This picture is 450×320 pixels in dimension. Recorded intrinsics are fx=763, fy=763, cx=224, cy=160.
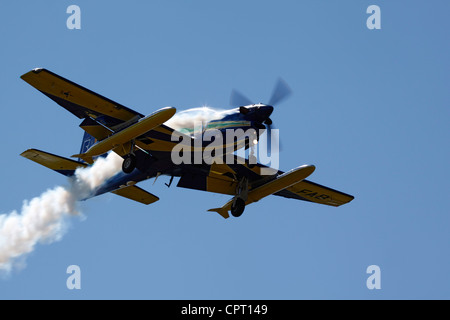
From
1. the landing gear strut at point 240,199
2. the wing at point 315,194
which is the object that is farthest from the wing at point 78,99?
the wing at point 315,194

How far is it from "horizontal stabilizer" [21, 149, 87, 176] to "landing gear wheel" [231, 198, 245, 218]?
724 centimetres

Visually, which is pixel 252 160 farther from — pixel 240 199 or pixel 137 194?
pixel 137 194

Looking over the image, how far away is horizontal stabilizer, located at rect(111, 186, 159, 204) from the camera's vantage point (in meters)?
35.5

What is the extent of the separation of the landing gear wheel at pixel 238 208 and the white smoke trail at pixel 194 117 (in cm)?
452

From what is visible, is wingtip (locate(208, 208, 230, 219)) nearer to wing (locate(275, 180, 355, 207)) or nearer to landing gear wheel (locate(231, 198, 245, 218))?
landing gear wheel (locate(231, 198, 245, 218))

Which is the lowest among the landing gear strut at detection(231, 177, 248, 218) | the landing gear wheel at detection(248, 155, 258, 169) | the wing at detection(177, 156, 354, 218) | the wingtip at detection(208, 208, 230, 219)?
the wingtip at detection(208, 208, 230, 219)

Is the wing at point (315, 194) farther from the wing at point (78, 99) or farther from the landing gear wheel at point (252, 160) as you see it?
the wing at point (78, 99)

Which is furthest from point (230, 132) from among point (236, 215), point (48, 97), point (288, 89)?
point (48, 97)

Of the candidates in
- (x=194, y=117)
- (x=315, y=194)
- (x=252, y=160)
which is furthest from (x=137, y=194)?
(x=315, y=194)

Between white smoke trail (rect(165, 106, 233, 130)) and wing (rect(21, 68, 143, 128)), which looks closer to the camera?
wing (rect(21, 68, 143, 128))

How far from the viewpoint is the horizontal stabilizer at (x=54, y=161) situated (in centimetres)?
3322

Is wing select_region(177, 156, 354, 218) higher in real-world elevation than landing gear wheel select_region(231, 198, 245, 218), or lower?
higher

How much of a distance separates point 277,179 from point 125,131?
7275mm

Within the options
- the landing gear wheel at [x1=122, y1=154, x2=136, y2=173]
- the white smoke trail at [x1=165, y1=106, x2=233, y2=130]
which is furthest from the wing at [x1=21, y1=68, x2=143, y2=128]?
the white smoke trail at [x1=165, y1=106, x2=233, y2=130]
